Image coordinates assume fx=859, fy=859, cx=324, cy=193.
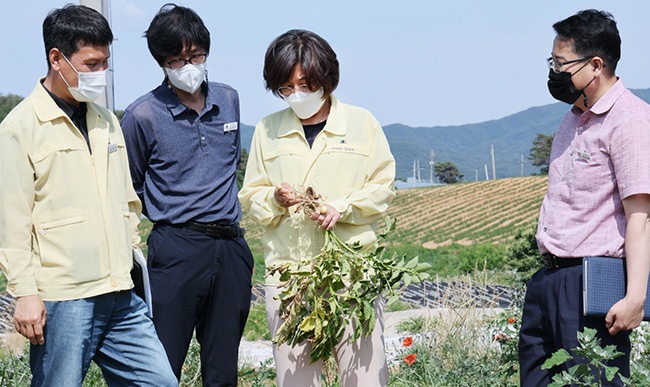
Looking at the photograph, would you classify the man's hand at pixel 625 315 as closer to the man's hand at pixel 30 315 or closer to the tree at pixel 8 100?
the man's hand at pixel 30 315

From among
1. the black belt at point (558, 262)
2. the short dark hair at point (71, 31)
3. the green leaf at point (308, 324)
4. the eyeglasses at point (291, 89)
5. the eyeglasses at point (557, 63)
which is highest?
the short dark hair at point (71, 31)

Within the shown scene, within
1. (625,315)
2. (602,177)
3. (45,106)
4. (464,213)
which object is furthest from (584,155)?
(464,213)

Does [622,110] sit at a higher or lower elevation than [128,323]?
higher

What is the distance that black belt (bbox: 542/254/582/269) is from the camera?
322 centimetres

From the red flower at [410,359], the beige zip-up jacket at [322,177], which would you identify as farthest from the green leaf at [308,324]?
the red flower at [410,359]

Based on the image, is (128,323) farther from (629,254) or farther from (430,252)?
(430,252)

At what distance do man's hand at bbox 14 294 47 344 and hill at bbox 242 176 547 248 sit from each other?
3359 cm

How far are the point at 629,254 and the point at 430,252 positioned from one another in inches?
1001

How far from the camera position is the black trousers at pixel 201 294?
12.3 feet

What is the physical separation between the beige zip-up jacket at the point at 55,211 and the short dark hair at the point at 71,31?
0.60 feet

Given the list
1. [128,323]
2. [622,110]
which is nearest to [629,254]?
[622,110]

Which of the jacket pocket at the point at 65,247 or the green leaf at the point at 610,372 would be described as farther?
the jacket pocket at the point at 65,247


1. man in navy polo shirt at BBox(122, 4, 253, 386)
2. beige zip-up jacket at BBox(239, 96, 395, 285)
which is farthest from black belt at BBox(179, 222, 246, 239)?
beige zip-up jacket at BBox(239, 96, 395, 285)

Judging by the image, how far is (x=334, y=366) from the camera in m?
4.85
